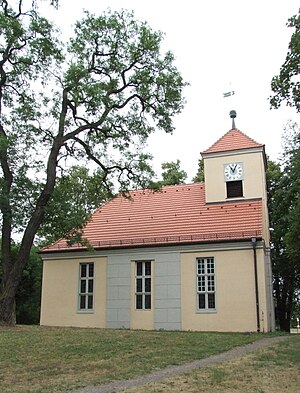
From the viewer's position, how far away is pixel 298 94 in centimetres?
971

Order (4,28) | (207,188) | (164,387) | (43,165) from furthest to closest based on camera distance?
(207,188)
(43,165)
(4,28)
(164,387)

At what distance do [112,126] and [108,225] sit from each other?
561cm

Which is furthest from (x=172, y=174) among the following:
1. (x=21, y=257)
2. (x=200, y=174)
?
(x=21, y=257)

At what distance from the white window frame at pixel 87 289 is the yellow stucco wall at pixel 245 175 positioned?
669 centimetres

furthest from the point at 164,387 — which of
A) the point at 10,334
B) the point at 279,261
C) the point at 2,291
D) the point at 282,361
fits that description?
the point at 279,261

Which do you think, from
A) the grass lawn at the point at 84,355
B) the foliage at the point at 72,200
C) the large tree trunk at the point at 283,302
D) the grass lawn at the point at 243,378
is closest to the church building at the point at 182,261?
the foliage at the point at 72,200

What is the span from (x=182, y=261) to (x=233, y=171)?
5.52 metres

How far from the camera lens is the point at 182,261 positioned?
66.2ft

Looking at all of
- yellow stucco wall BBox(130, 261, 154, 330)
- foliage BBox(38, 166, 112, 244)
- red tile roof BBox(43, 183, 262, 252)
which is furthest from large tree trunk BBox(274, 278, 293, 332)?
foliage BBox(38, 166, 112, 244)

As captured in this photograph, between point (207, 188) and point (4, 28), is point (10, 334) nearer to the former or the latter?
point (4, 28)

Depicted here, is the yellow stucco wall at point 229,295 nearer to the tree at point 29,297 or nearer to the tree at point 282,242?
the tree at point 282,242

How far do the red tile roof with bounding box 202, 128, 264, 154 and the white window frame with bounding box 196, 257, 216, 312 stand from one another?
20.4ft

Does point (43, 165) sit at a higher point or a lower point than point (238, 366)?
higher

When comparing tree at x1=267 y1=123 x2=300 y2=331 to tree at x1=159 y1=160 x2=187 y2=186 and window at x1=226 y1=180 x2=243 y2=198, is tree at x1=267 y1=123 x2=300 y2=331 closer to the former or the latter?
window at x1=226 y1=180 x2=243 y2=198
